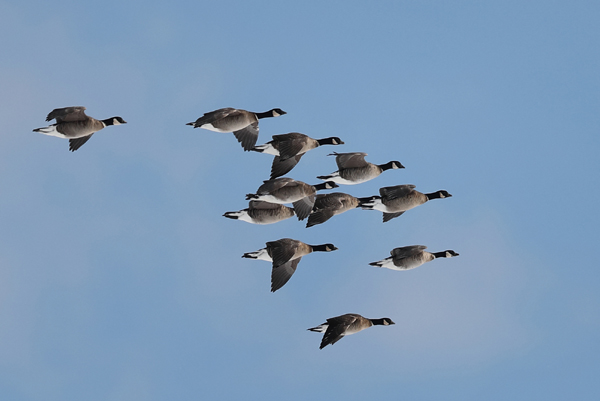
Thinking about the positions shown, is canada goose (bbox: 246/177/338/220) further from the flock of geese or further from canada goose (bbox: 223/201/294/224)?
canada goose (bbox: 223/201/294/224)

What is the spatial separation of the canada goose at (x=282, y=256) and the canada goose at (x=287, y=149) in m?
1.88

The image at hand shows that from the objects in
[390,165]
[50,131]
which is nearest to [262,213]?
[390,165]

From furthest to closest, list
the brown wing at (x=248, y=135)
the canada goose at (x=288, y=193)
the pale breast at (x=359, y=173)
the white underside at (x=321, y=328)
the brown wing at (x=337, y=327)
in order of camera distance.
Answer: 1. the brown wing at (x=248, y=135)
2. the pale breast at (x=359, y=173)
3. the white underside at (x=321, y=328)
4. the canada goose at (x=288, y=193)
5. the brown wing at (x=337, y=327)

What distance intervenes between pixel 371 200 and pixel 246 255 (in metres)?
3.91

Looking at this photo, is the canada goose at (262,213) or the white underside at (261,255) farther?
the canada goose at (262,213)

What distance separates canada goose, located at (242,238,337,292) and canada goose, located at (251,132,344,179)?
1.88m

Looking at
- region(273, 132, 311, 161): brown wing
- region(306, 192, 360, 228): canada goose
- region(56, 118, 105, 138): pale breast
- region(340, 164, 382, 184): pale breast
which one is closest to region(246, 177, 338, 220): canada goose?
region(306, 192, 360, 228): canada goose

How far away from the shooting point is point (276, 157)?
30094 mm

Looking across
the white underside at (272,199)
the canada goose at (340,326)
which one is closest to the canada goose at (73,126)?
the white underside at (272,199)

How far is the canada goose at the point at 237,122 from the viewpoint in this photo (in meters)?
29.5

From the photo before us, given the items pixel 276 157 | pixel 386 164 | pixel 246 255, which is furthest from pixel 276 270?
pixel 386 164

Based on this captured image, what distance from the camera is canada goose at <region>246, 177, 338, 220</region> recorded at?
93.2ft

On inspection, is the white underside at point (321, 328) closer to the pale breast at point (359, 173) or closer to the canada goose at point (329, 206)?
the canada goose at point (329, 206)

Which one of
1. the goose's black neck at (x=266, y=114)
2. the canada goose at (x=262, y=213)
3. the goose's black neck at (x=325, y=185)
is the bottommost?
the canada goose at (x=262, y=213)
